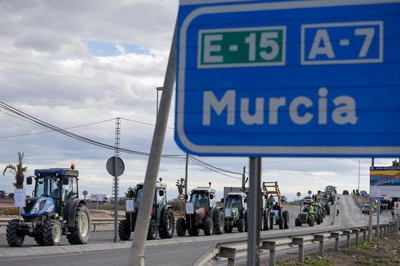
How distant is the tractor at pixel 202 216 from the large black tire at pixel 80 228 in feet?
29.6

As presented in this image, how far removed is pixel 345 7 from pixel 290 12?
329 millimetres

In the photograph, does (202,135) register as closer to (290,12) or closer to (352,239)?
(290,12)

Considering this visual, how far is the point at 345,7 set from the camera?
160 inches

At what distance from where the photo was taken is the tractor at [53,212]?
923 inches

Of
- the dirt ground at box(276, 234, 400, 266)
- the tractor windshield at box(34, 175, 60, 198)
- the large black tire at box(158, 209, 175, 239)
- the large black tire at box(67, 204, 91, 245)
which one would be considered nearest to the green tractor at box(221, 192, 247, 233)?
the large black tire at box(158, 209, 175, 239)

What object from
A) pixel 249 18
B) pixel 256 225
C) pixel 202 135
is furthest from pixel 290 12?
pixel 256 225

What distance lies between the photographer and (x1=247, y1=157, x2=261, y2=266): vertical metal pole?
4.08m

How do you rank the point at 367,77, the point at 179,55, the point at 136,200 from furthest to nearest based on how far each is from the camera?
the point at 136,200 < the point at 179,55 < the point at 367,77

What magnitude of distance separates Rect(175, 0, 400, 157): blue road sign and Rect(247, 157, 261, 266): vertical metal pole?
0.36 ft

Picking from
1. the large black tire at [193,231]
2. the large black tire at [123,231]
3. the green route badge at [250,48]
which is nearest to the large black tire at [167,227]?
the large black tire at [123,231]

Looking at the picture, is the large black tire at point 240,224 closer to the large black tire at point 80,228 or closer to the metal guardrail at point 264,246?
the metal guardrail at point 264,246

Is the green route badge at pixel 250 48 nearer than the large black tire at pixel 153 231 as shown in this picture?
Yes

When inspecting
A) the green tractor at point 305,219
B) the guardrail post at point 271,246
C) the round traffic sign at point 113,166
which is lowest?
the green tractor at point 305,219

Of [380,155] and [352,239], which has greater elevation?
[380,155]
